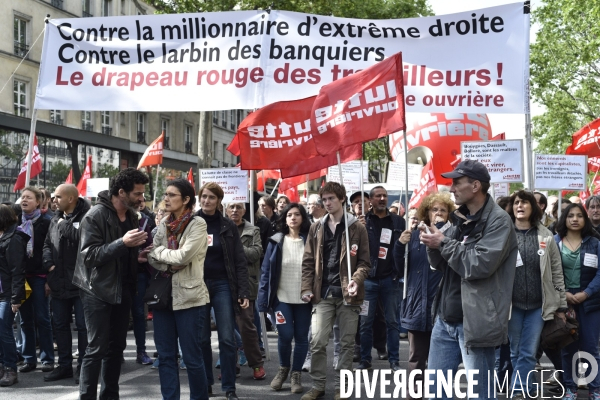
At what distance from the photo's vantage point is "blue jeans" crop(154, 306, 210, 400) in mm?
6047

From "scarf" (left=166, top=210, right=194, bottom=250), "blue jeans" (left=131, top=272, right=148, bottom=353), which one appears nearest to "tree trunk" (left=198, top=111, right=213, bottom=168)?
"blue jeans" (left=131, top=272, right=148, bottom=353)

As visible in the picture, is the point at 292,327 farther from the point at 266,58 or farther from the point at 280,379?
the point at 266,58

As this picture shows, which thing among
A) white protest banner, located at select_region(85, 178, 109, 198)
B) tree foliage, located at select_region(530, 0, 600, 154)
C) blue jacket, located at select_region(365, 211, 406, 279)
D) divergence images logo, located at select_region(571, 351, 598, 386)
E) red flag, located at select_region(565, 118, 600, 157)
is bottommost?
divergence images logo, located at select_region(571, 351, 598, 386)

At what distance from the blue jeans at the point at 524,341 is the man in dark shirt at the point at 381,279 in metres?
2.04

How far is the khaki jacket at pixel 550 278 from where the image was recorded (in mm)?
6648

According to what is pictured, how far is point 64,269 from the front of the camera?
7.89m

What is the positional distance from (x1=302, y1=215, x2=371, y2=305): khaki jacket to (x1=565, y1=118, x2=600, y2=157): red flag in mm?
8128

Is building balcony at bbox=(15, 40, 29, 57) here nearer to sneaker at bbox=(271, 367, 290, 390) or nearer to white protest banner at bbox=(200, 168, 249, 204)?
white protest banner at bbox=(200, 168, 249, 204)

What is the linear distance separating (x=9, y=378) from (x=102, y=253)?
263 cm

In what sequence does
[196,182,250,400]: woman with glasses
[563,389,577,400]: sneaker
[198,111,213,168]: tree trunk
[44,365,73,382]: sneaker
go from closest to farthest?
[196,182,250,400]: woman with glasses
[563,389,577,400]: sneaker
[44,365,73,382]: sneaker
[198,111,213,168]: tree trunk

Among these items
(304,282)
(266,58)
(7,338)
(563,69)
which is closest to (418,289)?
(304,282)

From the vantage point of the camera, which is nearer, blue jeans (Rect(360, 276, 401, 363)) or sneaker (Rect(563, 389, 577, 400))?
sneaker (Rect(563, 389, 577, 400))

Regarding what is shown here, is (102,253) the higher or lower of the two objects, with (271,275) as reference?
higher

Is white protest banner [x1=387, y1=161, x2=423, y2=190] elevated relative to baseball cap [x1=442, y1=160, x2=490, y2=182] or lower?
elevated
